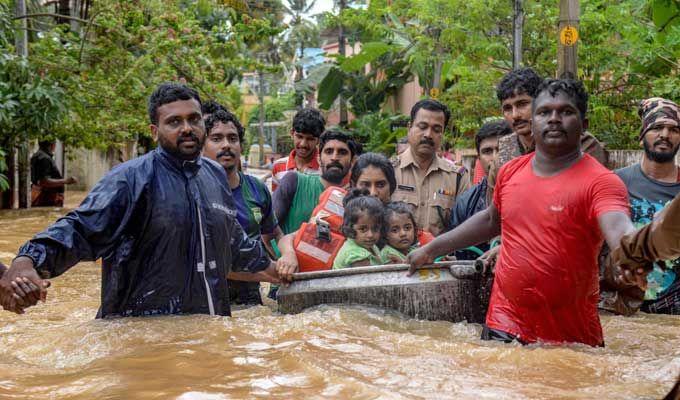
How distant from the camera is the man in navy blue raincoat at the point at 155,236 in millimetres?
3953

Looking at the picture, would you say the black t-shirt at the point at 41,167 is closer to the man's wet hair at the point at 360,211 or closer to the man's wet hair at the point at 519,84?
the man's wet hair at the point at 360,211


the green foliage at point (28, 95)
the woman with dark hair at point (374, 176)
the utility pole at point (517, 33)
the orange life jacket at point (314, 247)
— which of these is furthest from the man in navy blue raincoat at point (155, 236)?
the green foliage at point (28, 95)

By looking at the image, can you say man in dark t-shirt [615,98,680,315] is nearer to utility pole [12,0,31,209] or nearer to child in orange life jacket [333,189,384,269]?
child in orange life jacket [333,189,384,269]

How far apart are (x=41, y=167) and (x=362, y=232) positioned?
39.0ft

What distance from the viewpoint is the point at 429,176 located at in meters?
6.30

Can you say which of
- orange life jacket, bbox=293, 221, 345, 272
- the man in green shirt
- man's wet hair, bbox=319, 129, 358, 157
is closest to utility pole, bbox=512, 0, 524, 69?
man's wet hair, bbox=319, 129, 358, 157

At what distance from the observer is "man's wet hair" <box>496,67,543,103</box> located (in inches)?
210

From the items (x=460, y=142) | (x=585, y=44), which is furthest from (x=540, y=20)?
(x=460, y=142)

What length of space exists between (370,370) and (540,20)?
339 inches

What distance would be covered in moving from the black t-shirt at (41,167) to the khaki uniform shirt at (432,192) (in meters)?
11.2

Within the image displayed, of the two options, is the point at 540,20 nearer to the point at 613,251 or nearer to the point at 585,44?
the point at 585,44

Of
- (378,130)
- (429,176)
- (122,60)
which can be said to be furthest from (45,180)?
(429,176)

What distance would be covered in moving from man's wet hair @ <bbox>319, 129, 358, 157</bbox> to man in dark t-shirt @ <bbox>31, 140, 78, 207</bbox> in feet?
34.9

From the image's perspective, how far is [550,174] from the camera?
3922 millimetres
